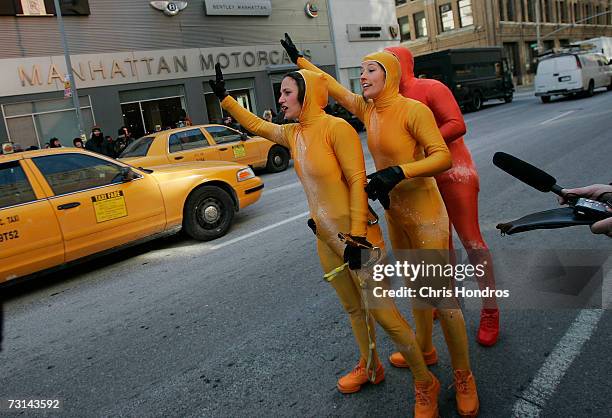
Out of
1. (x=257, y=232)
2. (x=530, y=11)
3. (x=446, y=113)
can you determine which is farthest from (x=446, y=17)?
(x=446, y=113)

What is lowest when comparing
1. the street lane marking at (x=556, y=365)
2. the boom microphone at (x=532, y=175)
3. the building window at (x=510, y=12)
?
the street lane marking at (x=556, y=365)

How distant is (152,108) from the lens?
68.6 feet

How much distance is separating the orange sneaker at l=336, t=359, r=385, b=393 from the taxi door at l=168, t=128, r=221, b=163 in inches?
332

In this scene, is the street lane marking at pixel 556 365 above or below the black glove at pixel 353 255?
below

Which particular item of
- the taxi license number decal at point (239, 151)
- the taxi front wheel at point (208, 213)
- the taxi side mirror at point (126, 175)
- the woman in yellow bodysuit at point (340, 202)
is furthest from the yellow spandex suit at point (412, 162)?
the taxi license number decal at point (239, 151)

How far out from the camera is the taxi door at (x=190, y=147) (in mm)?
10656

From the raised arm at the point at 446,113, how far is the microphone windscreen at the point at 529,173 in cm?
87

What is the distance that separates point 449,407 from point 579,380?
752 millimetres

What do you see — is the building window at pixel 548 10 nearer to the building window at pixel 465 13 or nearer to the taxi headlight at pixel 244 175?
the building window at pixel 465 13

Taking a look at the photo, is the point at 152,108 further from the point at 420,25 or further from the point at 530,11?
the point at 530,11

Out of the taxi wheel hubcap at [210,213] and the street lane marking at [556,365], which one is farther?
the taxi wheel hubcap at [210,213]

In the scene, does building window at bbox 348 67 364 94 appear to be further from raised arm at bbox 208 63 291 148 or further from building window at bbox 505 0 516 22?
raised arm at bbox 208 63 291 148

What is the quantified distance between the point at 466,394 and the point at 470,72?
1017 inches

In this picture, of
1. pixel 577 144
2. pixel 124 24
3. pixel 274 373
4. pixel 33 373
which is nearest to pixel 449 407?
pixel 274 373
